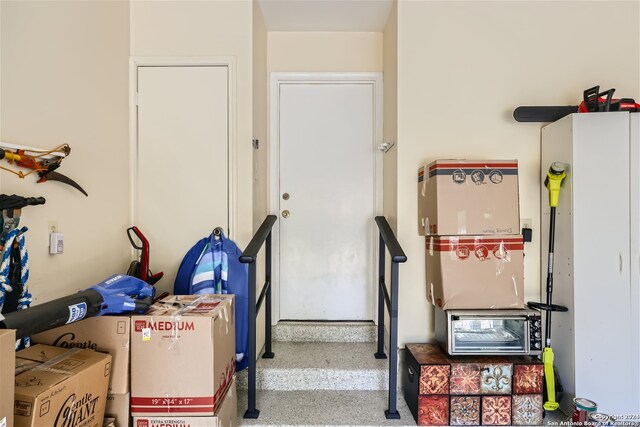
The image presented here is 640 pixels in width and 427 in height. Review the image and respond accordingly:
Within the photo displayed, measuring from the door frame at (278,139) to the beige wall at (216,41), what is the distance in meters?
0.45

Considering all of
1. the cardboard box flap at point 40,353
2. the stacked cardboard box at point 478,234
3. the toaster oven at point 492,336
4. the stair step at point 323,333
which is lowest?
the stair step at point 323,333

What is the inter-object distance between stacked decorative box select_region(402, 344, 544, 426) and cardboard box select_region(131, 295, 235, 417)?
42.3 inches

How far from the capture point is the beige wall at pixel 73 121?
1499 mm

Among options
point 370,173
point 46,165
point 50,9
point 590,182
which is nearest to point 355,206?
point 370,173

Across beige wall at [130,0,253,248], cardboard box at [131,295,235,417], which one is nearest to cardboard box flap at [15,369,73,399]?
cardboard box at [131,295,235,417]

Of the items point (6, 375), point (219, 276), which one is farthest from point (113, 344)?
point (219, 276)

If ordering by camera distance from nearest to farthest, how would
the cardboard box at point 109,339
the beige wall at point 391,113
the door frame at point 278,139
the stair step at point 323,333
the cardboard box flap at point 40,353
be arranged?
1. the cardboard box flap at point 40,353
2. the cardboard box at point 109,339
3. the beige wall at point 391,113
4. the stair step at point 323,333
5. the door frame at point 278,139

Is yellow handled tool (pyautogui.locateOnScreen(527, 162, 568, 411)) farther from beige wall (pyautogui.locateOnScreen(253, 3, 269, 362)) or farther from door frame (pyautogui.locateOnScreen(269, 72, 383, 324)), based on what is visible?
beige wall (pyautogui.locateOnScreen(253, 3, 269, 362))

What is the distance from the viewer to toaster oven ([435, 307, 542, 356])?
74.0 inches

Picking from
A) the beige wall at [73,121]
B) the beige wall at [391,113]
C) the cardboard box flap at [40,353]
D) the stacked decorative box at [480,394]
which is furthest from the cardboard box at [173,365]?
A: the beige wall at [391,113]

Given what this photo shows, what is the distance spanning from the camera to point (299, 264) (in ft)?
8.94

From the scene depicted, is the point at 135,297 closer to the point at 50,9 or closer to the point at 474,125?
the point at 50,9

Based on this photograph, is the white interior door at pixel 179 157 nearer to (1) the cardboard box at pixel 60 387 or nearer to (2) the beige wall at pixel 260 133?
(2) the beige wall at pixel 260 133

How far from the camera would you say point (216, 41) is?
227 centimetres
